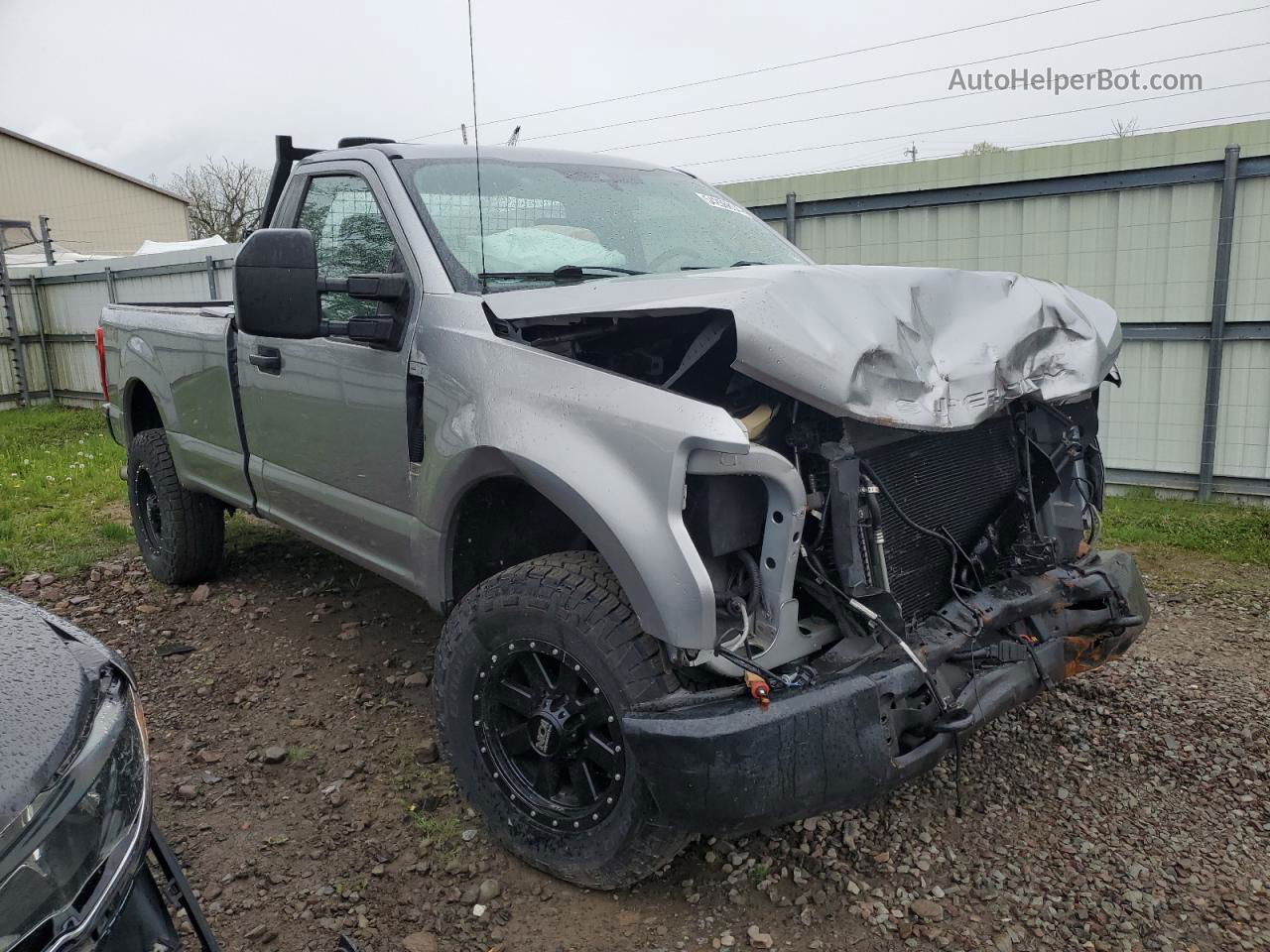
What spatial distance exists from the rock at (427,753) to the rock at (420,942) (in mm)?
900

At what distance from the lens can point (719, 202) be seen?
Answer: 160 inches

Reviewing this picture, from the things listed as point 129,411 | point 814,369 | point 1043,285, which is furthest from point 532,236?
point 129,411

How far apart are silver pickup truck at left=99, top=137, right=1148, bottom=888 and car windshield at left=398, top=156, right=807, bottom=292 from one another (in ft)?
0.05

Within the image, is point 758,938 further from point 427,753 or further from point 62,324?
point 62,324

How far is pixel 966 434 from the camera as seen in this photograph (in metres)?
2.91

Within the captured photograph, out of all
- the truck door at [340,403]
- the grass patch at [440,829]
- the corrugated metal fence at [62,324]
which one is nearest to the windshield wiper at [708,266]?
the truck door at [340,403]

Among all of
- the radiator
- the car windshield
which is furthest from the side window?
the radiator

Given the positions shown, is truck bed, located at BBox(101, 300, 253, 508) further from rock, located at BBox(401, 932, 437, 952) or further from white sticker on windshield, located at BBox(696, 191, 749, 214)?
rock, located at BBox(401, 932, 437, 952)

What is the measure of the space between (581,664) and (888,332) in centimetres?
112

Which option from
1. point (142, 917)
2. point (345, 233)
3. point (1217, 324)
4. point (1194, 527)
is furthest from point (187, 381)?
point (1217, 324)

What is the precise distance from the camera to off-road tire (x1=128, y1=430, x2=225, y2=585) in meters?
5.10

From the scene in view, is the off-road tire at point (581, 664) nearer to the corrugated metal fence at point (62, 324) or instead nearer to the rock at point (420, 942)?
the rock at point (420, 942)

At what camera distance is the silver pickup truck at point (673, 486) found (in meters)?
2.23

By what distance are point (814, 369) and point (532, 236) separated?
57.7 inches
